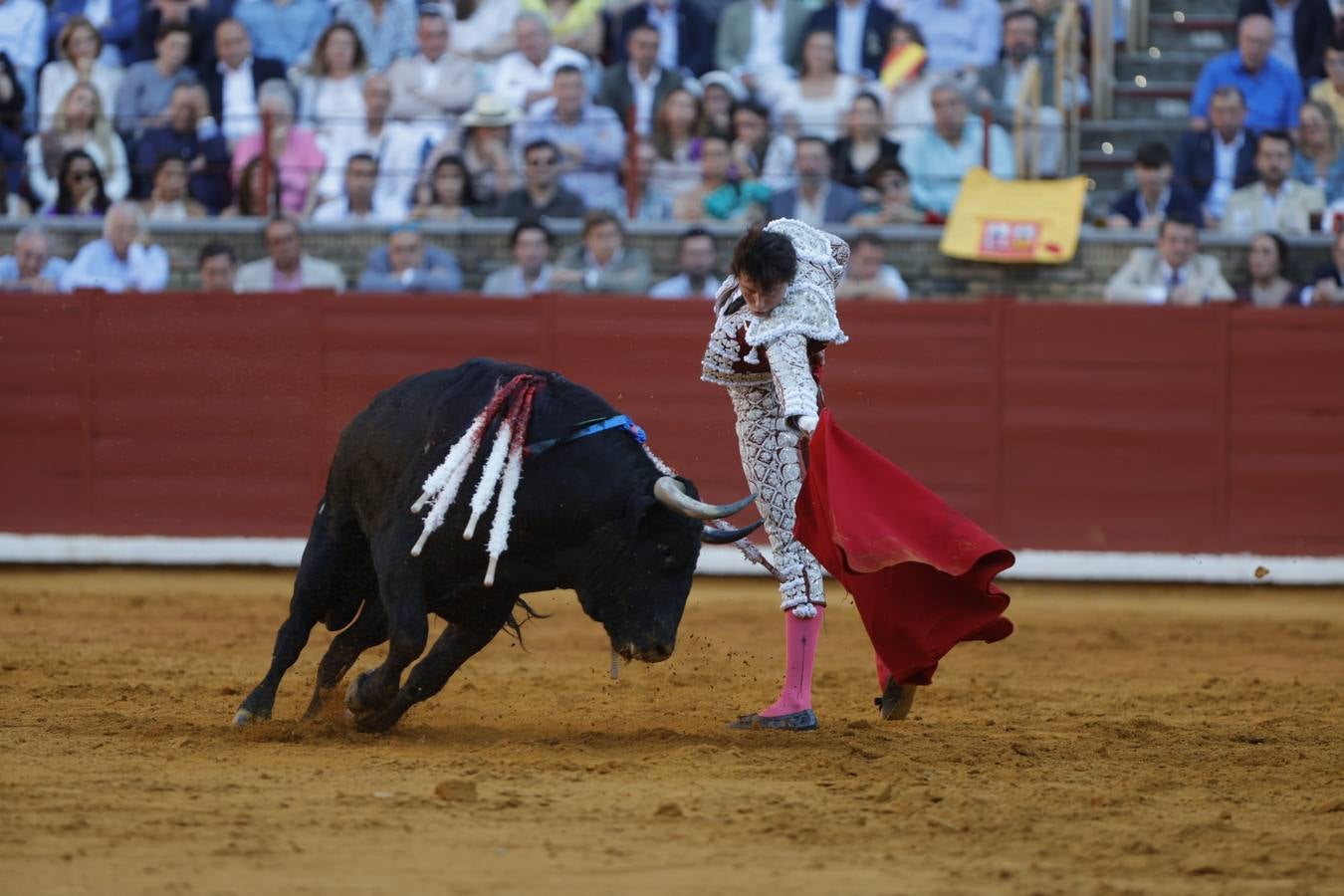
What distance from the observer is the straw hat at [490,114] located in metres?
9.45

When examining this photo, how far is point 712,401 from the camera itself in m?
8.93

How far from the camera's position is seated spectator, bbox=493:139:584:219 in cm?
939

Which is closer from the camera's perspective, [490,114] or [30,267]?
[30,267]

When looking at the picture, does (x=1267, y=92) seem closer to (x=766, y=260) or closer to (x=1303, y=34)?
(x=1303, y=34)

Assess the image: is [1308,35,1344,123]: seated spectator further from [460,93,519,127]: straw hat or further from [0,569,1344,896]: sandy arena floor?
[460,93,519,127]: straw hat

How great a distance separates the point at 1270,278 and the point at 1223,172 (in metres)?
0.66

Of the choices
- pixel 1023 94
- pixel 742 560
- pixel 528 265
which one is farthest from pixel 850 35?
pixel 742 560

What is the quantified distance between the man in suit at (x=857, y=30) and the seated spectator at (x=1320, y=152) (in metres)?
2.11

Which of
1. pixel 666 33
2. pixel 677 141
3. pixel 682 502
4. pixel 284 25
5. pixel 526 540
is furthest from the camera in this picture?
pixel 284 25

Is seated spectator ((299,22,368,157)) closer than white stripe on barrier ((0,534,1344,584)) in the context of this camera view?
No

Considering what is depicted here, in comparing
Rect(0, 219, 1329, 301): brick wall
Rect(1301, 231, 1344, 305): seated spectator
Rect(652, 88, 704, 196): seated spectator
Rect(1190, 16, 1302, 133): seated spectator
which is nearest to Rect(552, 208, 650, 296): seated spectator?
Rect(0, 219, 1329, 301): brick wall

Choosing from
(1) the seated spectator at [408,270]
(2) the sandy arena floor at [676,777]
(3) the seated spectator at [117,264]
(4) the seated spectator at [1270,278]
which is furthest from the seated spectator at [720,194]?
(2) the sandy arena floor at [676,777]

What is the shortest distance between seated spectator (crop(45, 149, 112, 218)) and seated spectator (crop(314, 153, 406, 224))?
3.63 ft

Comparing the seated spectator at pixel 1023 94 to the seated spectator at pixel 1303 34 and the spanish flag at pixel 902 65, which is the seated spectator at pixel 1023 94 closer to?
the spanish flag at pixel 902 65
